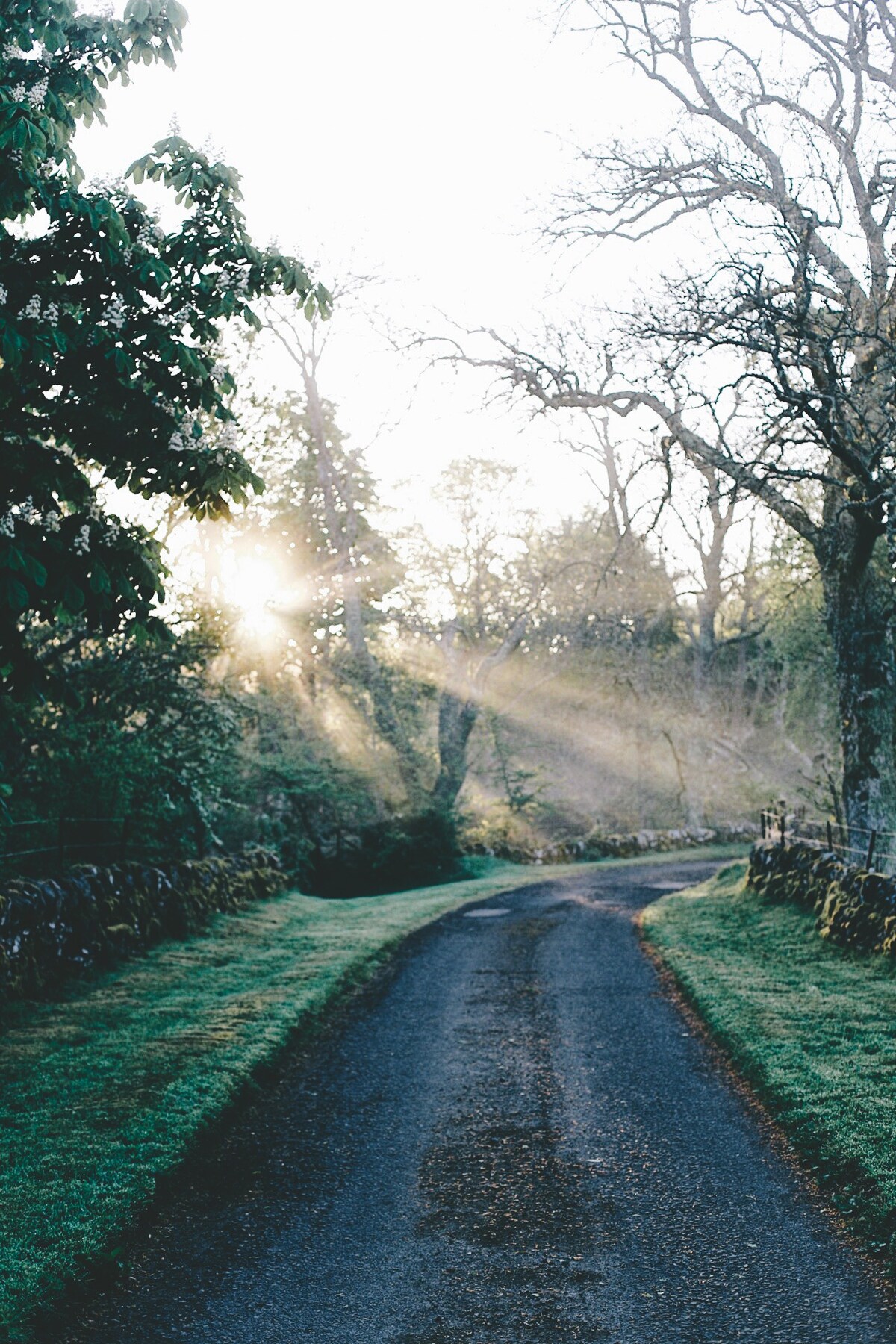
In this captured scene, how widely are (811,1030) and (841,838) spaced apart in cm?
890

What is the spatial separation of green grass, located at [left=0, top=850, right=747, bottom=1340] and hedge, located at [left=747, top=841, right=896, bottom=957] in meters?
5.62

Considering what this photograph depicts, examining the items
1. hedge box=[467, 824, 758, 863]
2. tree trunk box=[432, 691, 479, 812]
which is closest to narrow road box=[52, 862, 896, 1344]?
hedge box=[467, 824, 758, 863]

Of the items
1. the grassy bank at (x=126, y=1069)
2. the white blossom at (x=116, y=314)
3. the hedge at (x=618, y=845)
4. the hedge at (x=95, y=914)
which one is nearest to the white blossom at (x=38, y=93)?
the white blossom at (x=116, y=314)

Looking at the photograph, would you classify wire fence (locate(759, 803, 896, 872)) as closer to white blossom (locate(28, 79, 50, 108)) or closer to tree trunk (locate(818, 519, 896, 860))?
tree trunk (locate(818, 519, 896, 860))

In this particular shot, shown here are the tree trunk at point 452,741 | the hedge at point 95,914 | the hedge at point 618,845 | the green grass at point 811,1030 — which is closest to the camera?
the green grass at point 811,1030

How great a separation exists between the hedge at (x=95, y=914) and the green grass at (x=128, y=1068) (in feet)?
0.98

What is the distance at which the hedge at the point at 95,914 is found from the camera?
1118 cm

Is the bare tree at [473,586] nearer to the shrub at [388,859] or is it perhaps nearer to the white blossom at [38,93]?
the shrub at [388,859]

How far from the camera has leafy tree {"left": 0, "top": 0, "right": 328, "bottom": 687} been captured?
754cm

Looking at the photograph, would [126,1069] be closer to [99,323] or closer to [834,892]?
[99,323]

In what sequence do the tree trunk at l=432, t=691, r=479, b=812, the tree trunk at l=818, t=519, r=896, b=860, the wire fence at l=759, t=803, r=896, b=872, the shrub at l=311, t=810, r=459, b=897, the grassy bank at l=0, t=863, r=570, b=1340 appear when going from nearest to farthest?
the grassy bank at l=0, t=863, r=570, b=1340
the wire fence at l=759, t=803, r=896, b=872
the tree trunk at l=818, t=519, r=896, b=860
the shrub at l=311, t=810, r=459, b=897
the tree trunk at l=432, t=691, r=479, b=812

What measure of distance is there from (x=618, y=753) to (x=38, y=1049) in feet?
136

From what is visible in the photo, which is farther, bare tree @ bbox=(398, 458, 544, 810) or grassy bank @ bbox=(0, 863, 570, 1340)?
bare tree @ bbox=(398, 458, 544, 810)

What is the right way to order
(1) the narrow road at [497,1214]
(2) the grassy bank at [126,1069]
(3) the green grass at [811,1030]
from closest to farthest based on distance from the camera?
(1) the narrow road at [497,1214], (2) the grassy bank at [126,1069], (3) the green grass at [811,1030]
